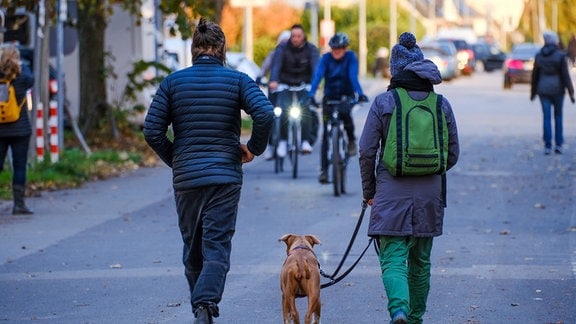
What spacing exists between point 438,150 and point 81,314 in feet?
9.16

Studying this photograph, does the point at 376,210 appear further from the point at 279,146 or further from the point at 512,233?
the point at 279,146

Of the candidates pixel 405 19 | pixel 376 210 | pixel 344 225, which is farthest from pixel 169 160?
pixel 405 19

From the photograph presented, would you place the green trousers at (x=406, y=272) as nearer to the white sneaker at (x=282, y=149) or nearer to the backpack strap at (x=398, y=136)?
the backpack strap at (x=398, y=136)

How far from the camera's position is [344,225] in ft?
42.3

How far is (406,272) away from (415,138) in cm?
70

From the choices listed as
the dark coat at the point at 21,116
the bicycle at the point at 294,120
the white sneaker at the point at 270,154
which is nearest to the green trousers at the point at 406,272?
the dark coat at the point at 21,116

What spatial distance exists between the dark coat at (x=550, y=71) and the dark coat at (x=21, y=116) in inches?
382

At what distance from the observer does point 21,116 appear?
13.5m

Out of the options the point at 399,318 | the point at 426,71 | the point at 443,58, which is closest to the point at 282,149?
the point at 426,71

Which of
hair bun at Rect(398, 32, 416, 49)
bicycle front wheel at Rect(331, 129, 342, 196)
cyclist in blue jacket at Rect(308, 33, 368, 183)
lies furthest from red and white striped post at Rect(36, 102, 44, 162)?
hair bun at Rect(398, 32, 416, 49)

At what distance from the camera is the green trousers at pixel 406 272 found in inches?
274

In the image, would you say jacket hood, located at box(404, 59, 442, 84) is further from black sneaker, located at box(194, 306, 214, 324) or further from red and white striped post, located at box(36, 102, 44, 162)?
red and white striped post, located at box(36, 102, 44, 162)

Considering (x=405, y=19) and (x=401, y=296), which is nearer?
(x=401, y=296)

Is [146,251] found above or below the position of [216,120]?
below
